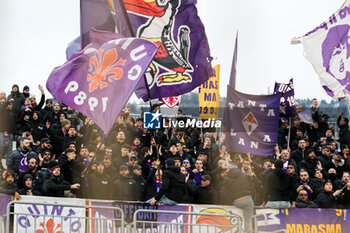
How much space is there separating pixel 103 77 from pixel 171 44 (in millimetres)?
3088

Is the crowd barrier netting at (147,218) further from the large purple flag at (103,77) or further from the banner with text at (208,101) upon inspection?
the banner with text at (208,101)

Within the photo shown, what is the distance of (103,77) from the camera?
9375 millimetres

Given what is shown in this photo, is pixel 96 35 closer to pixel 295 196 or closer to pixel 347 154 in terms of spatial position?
pixel 295 196

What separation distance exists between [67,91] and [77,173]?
10.3 feet

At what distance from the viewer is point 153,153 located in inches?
532

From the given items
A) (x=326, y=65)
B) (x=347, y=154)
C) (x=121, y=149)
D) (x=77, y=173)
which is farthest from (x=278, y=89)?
(x=77, y=173)

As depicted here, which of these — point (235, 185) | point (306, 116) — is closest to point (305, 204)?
point (235, 185)

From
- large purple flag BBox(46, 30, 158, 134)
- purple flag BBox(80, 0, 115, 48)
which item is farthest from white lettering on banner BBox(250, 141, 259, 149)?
large purple flag BBox(46, 30, 158, 134)

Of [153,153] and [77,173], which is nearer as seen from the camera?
[77,173]

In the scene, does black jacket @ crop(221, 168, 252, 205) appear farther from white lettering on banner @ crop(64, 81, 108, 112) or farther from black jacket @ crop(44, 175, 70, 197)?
white lettering on banner @ crop(64, 81, 108, 112)

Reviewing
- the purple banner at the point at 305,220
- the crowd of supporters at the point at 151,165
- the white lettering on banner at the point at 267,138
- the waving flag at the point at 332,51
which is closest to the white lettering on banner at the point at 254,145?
the white lettering on banner at the point at 267,138

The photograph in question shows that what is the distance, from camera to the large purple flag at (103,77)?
9258mm

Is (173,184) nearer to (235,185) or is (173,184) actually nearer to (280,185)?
(235,185)

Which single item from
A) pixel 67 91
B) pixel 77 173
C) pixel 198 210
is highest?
pixel 67 91
